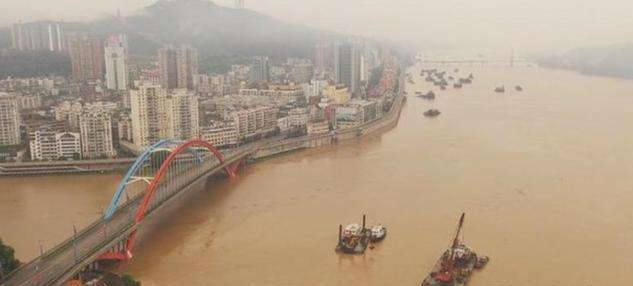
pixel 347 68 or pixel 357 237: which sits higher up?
pixel 347 68

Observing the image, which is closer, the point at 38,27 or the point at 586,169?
the point at 586,169

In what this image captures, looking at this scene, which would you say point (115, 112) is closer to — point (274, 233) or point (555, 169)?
point (274, 233)

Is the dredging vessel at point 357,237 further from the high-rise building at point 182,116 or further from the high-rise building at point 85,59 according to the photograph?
the high-rise building at point 85,59

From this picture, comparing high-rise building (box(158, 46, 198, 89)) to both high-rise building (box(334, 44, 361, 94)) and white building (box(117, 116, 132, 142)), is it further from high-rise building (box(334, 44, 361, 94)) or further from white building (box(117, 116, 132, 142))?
white building (box(117, 116, 132, 142))

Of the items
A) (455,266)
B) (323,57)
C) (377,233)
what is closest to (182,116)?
(377,233)

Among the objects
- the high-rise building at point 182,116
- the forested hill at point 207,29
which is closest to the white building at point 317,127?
the high-rise building at point 182,116

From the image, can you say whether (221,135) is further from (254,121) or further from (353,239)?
(353,239)

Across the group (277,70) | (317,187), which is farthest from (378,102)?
(277,70)

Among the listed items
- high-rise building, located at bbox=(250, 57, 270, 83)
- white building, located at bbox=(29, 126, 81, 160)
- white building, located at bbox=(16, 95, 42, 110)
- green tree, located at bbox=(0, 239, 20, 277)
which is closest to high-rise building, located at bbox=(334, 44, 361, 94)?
high-rise building, located at bbox=(250, 57, 270, 83)
